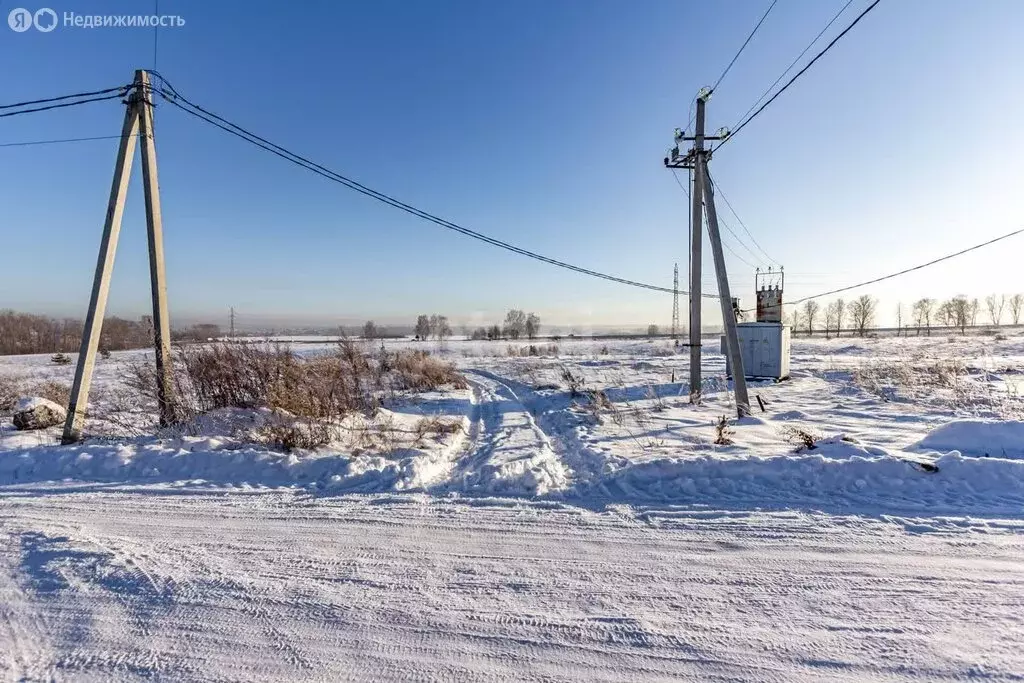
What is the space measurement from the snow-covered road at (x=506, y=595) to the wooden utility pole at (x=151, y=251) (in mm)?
3621

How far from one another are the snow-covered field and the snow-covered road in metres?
0.02

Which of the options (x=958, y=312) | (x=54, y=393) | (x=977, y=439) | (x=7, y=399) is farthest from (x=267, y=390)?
(x=958, y=312)

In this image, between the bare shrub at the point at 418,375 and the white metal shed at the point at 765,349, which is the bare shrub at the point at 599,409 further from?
the white metal shed at the point at 765,349

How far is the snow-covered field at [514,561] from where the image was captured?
2326mm

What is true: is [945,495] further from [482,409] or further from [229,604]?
[482,409]

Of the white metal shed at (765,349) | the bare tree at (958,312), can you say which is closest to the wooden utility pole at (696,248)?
the white metal shed at (765,349)

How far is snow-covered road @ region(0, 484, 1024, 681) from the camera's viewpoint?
7.47 ft

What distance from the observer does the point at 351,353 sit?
13.0 m

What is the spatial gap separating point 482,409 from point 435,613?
8.75 meters

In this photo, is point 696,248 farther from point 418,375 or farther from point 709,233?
point 418,375

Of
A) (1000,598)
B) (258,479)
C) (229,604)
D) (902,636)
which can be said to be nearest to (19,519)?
(258,479)

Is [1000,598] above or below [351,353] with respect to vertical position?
below

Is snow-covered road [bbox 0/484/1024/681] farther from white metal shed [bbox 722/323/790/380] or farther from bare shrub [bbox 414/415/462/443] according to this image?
white metal shed [bbox 722/323/790/380]

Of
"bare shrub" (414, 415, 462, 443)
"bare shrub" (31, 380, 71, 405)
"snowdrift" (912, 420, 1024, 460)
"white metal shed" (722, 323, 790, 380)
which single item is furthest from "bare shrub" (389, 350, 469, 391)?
"snowdrift" (912, 420, 1024, 460)
